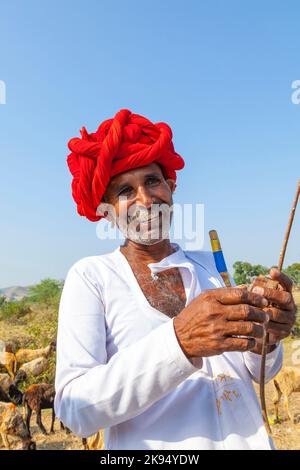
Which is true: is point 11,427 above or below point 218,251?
below

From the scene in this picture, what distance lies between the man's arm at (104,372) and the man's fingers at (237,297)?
0.20 meters

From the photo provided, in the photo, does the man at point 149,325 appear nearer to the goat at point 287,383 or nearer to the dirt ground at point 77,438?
the dirt ground at point 77,438

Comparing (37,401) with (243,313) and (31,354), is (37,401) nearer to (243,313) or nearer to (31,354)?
(31,354)

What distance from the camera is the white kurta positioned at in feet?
4.75

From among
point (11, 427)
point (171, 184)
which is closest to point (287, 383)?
point (11, 427)

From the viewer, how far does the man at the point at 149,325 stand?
55.4 inches

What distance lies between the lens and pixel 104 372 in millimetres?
1486

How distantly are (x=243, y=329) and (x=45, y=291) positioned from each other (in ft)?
92.8

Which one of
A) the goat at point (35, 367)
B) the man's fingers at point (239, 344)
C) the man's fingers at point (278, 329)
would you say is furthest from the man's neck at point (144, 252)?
the goat at point (35, 367)

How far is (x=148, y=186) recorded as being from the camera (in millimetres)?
2104

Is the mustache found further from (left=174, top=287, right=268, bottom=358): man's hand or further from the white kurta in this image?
(left=174, top=287, right=268, bottom=358): man's hand
